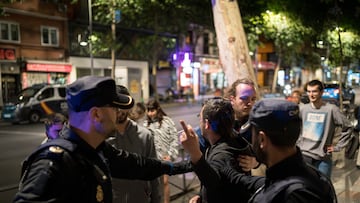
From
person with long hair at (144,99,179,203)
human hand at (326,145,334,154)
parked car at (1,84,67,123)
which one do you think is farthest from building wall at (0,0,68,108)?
human hand at (326,145,334,154)

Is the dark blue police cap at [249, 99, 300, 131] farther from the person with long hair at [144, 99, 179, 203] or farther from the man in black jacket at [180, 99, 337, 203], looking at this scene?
the person with long hair at [144, 99, 179, 203]

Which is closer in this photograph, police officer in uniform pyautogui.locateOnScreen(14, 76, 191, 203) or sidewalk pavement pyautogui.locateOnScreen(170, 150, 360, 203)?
police officer in uniform pyautogui.locateOnScreen(14, 76, 191, 203)

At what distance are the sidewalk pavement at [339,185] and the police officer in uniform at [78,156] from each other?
4.09 m

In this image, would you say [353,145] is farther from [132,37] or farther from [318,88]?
[132,37]

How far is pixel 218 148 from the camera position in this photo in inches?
90.1

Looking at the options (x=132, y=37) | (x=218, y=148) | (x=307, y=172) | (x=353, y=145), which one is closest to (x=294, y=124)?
(x=307, y=172)

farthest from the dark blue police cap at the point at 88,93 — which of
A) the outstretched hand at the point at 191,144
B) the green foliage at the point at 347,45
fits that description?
the green foliage at the point at 347,45

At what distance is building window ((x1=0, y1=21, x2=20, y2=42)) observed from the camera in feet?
75.8

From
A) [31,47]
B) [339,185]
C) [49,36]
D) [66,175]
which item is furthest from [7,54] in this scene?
[66,175]

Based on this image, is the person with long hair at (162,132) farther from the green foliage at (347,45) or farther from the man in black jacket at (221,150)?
the green foliage at (347,45)

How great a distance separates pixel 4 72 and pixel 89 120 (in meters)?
23.9

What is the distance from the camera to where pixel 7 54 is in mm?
23234

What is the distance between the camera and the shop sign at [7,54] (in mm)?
22923

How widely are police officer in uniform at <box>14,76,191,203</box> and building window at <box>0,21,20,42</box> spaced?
24286 millimetres
